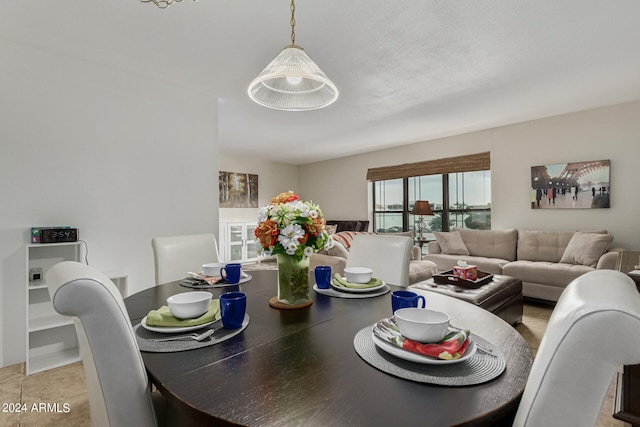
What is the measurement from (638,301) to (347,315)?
794 millimetres

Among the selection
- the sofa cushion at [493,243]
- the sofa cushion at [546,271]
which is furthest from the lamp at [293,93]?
the sofa cushion at [493,243]

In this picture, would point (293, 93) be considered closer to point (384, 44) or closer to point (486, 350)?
point (384, 44)

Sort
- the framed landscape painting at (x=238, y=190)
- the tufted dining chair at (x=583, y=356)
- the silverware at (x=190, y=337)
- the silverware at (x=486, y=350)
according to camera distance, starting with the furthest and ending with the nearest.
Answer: the framed landscape painting at (x=238, y=190) → the silverware at (x=190, y=337) → the silverware at (x=486, y=350) → the tufted dining chair at (x=583, y=356)

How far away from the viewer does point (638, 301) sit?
0.51 metres

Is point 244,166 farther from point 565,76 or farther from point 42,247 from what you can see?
point 565,76

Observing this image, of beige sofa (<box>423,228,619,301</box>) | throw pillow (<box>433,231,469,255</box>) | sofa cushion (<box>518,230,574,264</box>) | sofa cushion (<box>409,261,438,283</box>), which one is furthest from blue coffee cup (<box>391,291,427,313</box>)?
throw pillow (<box>433,231,469,255</box>)

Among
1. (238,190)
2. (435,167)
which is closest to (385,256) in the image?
(435,167)

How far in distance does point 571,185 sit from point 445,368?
4.48 meters

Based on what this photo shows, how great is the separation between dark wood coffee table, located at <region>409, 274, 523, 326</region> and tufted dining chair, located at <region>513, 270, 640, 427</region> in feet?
6.32

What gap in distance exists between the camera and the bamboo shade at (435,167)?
4.84 meters

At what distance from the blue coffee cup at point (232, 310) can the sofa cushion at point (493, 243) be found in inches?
168

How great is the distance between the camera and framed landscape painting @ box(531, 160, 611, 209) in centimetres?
377

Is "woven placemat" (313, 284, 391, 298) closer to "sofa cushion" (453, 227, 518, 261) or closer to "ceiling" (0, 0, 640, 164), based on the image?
"ceiling" (0, 0, 640, 164)

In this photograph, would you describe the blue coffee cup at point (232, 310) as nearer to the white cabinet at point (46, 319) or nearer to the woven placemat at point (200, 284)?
the woven placemat at point (200, 284)
